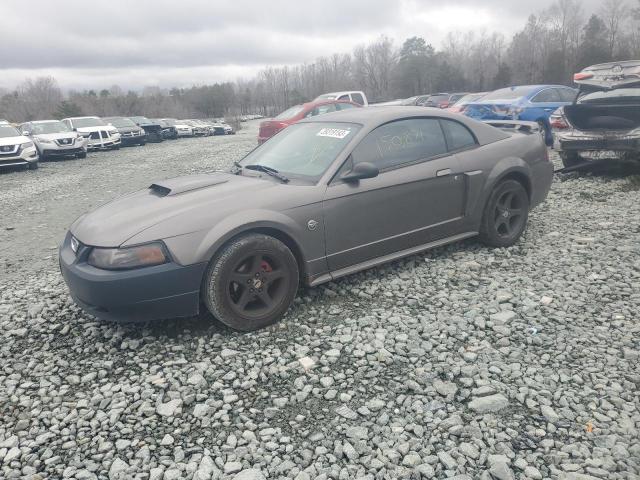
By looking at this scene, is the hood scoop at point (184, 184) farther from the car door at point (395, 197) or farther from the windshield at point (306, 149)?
the car door at point (395, 197)

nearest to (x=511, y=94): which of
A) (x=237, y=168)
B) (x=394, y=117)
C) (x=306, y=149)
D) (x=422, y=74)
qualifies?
(x=394, y=117)

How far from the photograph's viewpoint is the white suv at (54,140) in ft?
57.5

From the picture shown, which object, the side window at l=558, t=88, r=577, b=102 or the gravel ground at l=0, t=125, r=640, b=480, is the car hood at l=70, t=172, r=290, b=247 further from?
the side window at l=558, t=88, r=577, b=102

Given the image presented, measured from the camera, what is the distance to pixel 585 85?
8820mm

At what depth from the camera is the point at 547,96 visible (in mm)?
11594

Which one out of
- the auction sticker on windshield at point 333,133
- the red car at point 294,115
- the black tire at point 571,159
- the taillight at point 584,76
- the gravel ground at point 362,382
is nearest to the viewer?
the gravel ground at point 362,382

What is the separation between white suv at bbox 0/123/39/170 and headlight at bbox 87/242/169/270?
14.3 meters

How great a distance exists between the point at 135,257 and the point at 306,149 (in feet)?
5.96

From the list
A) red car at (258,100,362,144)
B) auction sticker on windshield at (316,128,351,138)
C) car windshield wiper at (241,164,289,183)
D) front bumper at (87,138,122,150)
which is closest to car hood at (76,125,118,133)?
front bumper at (87,138,122,150)

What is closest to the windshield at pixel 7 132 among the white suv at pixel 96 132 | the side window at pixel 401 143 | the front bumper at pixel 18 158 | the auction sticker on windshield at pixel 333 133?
the front bumper at pixel 18 158

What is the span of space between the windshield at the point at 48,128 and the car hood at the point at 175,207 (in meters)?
17.1

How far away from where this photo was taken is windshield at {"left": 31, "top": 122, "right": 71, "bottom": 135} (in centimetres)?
1828

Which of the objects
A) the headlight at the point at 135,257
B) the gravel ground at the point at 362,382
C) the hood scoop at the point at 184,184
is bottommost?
the gravel ground at the point at 362,382

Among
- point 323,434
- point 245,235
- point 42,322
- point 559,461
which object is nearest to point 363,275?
point 245,235
